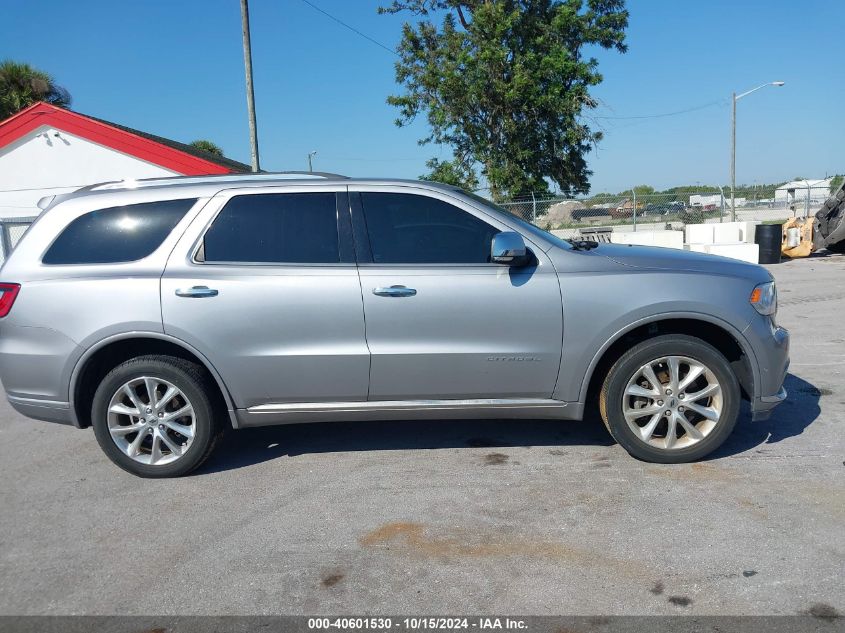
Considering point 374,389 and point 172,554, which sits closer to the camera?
point 172,554

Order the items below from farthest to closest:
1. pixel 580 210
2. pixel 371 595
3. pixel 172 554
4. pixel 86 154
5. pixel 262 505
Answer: pixel 580 210, pixel 86 154, pixel 262 505, pixel 172 554, pixel 371 595

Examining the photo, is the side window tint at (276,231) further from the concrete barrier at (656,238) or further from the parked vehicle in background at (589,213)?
the parked vehicle in background at (589,213)

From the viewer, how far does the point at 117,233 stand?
4.39 m

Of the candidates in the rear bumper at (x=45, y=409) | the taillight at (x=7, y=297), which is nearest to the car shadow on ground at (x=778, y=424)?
the rear bumper at (x=45, y=409)

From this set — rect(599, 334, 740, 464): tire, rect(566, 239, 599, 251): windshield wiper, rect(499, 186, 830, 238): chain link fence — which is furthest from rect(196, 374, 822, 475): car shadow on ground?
rect(499, 186, 830, 238): chain link fence

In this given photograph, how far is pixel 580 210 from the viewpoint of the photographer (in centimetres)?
2097

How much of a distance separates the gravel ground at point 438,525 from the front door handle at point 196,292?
3.94 ft

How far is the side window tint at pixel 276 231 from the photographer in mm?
4320

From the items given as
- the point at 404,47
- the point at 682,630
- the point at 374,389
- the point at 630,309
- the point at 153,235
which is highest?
the point at 404,47

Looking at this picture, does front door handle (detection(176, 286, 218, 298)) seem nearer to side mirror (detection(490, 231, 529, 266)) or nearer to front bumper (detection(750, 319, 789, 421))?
side mirror (detection(490, 231, 529, 266))

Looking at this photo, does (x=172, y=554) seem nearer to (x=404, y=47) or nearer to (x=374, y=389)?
(x=374, y=389)

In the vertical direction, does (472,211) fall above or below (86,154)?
below

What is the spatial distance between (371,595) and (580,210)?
62.9 ft

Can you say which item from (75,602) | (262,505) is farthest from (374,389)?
(75,602)
